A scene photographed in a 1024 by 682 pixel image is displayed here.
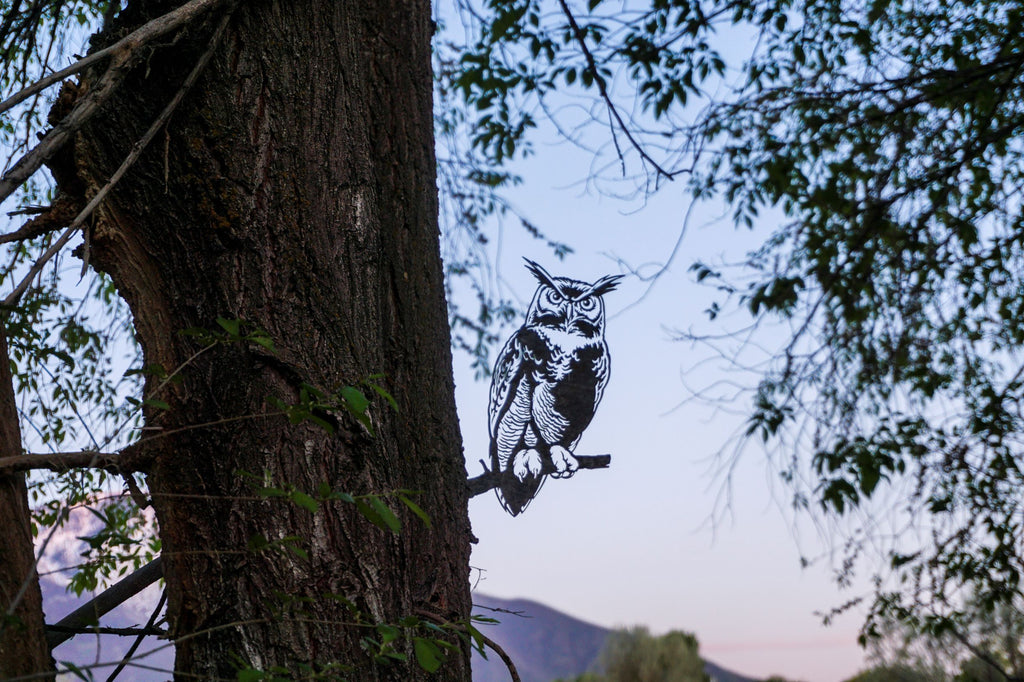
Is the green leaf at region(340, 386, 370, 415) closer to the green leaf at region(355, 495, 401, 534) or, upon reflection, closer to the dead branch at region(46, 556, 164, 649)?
the green leaf at region(355, 495, 401, 534)

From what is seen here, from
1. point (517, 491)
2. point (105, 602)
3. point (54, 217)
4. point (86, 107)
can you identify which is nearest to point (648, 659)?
point (517, 491)

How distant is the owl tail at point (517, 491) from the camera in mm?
1402

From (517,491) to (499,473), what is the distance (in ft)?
0.15

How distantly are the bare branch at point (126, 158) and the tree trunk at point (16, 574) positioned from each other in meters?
0.13

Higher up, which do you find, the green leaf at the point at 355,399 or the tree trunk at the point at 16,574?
the green leaf at the point at 355,399

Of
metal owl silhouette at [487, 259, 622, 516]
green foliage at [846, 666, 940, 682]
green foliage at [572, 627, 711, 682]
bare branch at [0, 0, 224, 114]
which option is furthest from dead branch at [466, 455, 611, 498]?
green foliage at [846, 666, 940, 682]

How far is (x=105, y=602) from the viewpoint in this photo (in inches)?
45.7

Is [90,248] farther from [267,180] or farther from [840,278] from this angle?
[840,278]

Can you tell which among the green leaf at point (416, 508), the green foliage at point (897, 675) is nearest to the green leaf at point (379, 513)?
the green leaf at point (416, 508)

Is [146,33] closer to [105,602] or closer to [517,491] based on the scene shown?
[105,602]

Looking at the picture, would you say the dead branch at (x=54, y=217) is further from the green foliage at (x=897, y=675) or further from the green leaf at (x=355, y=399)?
the green foliage at (x=897, y=675)

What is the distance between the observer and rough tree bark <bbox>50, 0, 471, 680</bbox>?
966 millimetres

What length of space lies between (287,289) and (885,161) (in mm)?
3246

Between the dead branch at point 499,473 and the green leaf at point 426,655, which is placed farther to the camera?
the dead branch at point 499,473
